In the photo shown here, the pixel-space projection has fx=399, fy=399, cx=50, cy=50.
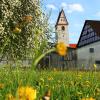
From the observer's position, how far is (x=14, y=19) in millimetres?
31359

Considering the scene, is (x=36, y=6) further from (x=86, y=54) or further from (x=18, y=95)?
(x=86, y=54)

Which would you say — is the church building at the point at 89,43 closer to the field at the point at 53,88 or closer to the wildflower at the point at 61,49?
the field at the point at 53,88

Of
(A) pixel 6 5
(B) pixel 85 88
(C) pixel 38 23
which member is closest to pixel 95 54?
(C) pixel 38 23

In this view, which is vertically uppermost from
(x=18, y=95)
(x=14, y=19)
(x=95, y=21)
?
(x=95, y=21)

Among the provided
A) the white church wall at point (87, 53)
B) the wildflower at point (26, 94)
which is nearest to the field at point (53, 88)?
the wildflower at point (26, 94)

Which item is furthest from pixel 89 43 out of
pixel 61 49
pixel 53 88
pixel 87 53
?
pixel 61 49

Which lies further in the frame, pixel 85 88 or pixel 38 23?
pixel 38 23

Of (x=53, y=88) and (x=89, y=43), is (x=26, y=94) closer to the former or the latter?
(x=53, y=88)

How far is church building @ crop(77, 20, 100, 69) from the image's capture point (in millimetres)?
65750

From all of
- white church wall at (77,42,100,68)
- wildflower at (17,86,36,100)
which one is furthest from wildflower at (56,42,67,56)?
white church wall at (77,42,100,68)

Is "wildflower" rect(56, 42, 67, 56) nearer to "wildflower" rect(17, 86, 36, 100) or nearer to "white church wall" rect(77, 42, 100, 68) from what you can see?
"wildflower" rect(17, 86, 36, 100)

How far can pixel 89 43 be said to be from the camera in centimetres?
6800

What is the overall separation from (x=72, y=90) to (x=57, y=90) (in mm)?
318

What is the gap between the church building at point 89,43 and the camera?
65.8 m
